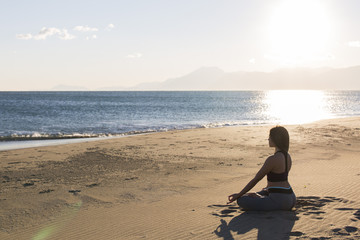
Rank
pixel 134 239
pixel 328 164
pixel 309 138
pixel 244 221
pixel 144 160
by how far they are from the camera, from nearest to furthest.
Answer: pixel 134 239 → pixel 244 221 → pixel 328 164 → pixel 144 160 → pixel 309 138

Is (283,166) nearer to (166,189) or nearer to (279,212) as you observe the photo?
(279,212)

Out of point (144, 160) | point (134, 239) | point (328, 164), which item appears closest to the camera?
point (134, 239)

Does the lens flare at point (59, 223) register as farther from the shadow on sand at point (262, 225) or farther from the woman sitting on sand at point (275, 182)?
the woman sitting on sand at point (275, 182)

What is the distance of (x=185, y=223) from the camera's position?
19.4 feet

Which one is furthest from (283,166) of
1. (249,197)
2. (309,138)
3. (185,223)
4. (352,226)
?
(309,138)

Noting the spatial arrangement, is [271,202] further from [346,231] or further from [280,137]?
[346,231]

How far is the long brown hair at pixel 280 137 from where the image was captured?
582 cm

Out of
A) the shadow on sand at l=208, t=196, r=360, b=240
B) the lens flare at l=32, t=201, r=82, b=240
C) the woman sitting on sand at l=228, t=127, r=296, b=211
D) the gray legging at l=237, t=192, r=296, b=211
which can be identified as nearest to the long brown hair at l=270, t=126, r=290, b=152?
the woman sitting on sand at l=228, t=127, r=296, b=211

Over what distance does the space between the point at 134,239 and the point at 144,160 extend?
697cm

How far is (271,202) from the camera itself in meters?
6.05

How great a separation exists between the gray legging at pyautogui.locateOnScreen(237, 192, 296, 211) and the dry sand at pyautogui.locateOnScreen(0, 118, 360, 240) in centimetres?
10

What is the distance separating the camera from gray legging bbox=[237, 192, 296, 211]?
600 cm

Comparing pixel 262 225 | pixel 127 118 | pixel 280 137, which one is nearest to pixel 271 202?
pixel 262 225

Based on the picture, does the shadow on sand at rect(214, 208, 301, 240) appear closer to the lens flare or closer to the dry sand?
the dry sand
